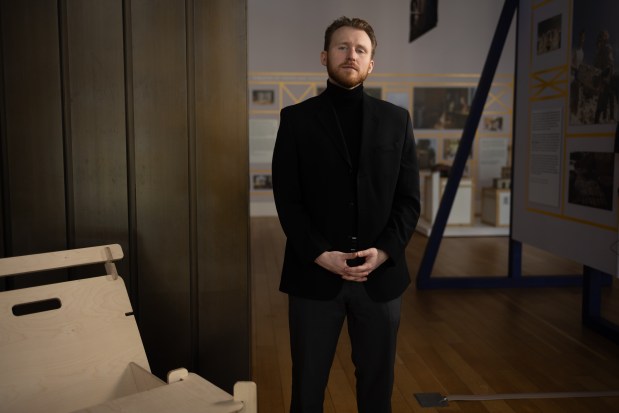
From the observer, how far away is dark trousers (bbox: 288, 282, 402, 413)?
2.24 meters

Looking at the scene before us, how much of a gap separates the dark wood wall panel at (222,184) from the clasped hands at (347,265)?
2.22 feet

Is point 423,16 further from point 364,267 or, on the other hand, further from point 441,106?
point 364,267

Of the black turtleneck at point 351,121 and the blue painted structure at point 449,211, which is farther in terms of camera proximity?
the blue painted structure at point 449,211

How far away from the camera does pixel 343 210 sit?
2207mm

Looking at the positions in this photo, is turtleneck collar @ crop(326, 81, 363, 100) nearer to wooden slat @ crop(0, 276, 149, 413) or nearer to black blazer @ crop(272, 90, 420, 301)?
black blazer @ crop(272, 90, 420, 301)

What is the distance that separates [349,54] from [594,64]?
2883mm

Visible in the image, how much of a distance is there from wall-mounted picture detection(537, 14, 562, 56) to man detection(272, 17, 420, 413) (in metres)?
3.11

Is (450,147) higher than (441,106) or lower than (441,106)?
lower

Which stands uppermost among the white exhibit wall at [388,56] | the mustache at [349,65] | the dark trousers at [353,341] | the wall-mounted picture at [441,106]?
the white exhibit wall at [388,56]

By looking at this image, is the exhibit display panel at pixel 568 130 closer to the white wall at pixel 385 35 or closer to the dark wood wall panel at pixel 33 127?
the dark wood wall panel at pixel 33 127

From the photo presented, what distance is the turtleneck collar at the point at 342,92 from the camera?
222cm

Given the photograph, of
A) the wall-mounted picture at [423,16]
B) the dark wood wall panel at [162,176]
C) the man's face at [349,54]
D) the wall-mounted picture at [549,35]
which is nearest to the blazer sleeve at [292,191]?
the man's face at [349,54]

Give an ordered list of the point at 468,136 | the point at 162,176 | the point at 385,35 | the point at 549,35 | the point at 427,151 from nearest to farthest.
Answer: the point at 162,176 < the point at 549,35 < the point at 468,136 < the point at 385,35 < the point at 427,151

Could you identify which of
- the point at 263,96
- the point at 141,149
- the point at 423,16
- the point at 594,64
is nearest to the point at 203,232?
the point at 141,149
